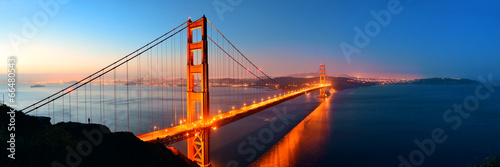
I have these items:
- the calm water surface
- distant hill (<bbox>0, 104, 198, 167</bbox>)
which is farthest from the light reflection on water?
distant hill (<bbox>0, 104, 198, 167</bbox>)

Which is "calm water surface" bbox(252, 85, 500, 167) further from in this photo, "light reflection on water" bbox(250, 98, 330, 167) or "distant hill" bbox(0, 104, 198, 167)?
"distant hill" bbox(0, 104, 198, 167)

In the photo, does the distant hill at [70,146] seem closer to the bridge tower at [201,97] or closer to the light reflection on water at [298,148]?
the bridge tower at [201,97]

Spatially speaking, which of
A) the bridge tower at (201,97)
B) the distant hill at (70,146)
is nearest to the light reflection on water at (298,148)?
the bridge tower at (201,97)

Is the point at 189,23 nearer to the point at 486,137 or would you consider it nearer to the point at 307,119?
the point at 307,119

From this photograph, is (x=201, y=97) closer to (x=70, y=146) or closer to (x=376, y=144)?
(x=70, y=146)

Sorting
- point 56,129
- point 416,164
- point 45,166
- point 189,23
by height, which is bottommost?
point 416,164

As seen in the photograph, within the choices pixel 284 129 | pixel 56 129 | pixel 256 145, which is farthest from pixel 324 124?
pixel 56 129

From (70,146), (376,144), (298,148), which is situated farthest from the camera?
(376,144)

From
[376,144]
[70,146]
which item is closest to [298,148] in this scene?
[376,144]

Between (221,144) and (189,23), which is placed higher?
(189,23)
